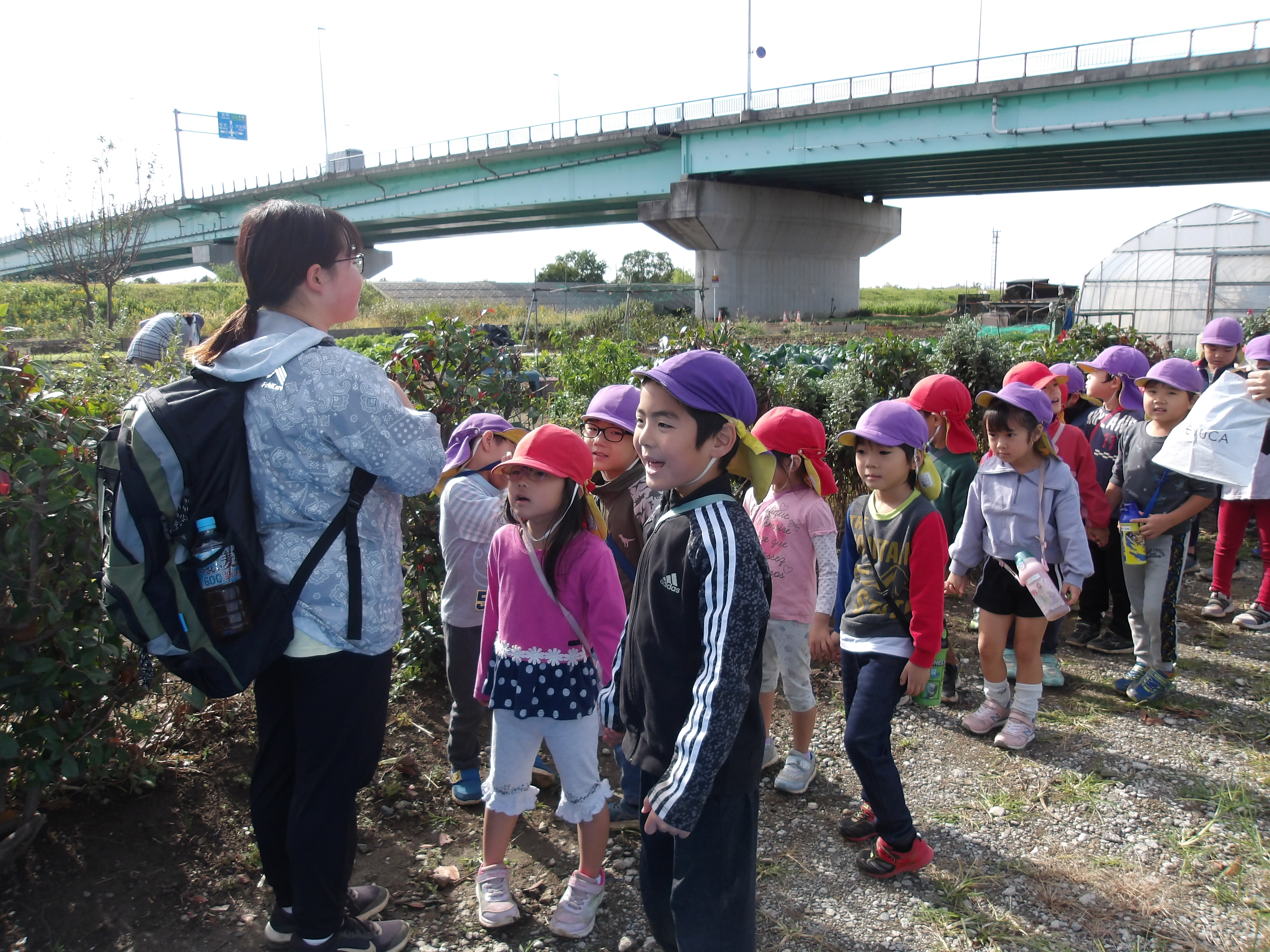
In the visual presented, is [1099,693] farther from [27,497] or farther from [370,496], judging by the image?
[27,497]

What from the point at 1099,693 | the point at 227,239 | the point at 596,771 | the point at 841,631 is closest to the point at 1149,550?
the point at 1099,693

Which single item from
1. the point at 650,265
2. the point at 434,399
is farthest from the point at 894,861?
the point at 650,265

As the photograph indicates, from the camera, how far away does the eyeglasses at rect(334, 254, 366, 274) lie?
7.23 feet

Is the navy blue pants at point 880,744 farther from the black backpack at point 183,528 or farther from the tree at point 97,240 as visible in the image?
the tree at point 97,240

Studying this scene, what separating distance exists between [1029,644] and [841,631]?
124cm

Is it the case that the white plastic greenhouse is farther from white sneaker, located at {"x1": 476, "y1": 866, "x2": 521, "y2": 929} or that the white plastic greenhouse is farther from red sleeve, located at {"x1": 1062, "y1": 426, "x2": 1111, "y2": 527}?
white sneaker, located at {"x1": 476, "y1": 866, "x2": 521, "y2": 929}

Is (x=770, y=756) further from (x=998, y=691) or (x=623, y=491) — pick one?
(x=623, y=491)

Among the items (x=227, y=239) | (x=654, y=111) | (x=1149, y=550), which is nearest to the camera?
(x=1149, y=550)

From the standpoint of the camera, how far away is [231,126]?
4259 centimetres

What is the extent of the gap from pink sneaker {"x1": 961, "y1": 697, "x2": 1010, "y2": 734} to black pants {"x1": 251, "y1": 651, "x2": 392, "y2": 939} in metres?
2.95

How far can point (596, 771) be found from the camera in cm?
266

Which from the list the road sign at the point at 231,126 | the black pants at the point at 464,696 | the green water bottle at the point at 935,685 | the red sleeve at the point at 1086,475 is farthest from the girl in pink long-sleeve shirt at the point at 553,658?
the road sign at the point at 231,126

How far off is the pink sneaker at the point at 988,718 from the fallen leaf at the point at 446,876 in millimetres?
2514

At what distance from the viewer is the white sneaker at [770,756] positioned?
359 cm
